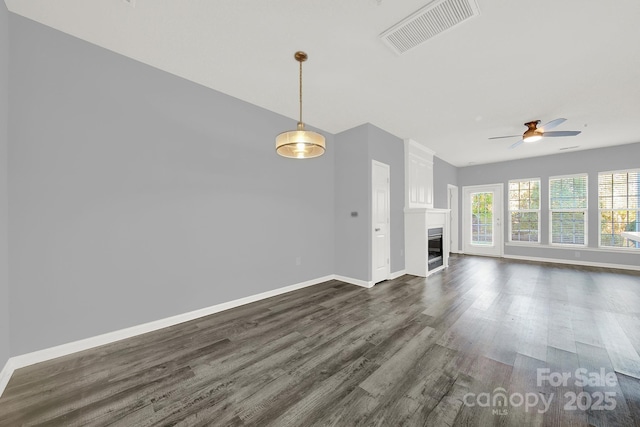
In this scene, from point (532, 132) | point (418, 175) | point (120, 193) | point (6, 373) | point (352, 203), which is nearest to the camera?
point (6, 373)

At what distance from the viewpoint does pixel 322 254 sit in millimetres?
4387

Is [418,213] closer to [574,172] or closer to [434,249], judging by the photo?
[434,249]

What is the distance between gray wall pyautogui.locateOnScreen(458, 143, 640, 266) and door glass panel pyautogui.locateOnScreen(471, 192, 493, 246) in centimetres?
41

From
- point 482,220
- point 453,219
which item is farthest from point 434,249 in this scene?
point 482,220

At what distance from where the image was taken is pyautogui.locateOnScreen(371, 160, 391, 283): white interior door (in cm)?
422

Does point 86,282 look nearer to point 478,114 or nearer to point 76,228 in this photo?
point 76,228

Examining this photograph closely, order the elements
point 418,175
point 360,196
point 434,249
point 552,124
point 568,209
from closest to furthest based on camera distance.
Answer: point 552,124
point 360,196
point 434,249
point 418,175
point 568,209

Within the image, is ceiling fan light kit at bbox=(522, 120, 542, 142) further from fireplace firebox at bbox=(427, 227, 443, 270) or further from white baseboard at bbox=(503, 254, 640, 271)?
white baseboard at bbox=(503, 254, 640, 271)

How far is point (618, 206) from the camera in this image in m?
5.47

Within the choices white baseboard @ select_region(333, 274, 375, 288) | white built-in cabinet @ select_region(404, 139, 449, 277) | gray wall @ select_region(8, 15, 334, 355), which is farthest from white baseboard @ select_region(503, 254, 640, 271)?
gray wall @ select_region(8, 15, 334, 355)

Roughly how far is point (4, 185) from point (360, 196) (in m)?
4.01

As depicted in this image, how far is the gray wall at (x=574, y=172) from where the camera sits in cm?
539

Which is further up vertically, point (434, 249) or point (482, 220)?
point (482, 220)

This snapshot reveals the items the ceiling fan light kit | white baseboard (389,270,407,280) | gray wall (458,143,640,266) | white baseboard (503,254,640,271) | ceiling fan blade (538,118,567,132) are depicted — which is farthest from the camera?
gray wall (458,143,640,266)
